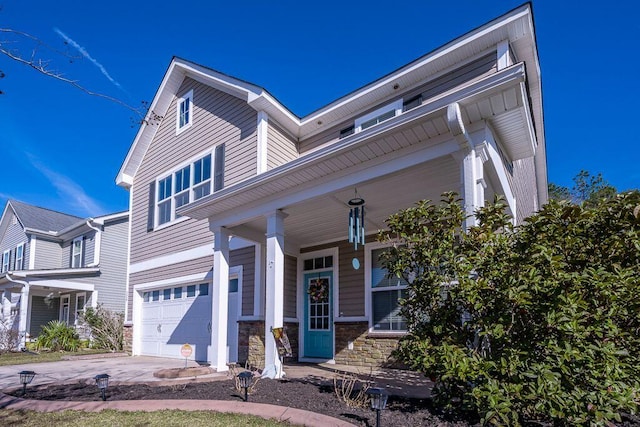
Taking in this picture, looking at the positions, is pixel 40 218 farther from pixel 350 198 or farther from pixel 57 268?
pixel 350 198

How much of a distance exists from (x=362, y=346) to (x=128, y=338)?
796 centimetres

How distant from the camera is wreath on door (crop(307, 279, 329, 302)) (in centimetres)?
1013

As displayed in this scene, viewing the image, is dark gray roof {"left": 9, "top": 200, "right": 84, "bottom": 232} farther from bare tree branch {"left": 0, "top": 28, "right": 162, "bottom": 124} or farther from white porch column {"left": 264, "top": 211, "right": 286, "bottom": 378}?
bare tree branch {"left": 0, "top": 28, "right": 162, "bottom": 124}

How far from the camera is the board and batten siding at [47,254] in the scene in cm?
2109

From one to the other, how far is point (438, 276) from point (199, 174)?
29.6ft

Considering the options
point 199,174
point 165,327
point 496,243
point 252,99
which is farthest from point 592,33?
point 165,327

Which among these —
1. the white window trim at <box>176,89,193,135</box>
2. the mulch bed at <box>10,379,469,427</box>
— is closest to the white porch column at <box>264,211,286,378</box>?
the mulch bed at <box>10,379,469,427</box>

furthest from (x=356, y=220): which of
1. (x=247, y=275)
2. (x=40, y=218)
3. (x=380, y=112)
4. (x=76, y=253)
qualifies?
(x=40, y=218)

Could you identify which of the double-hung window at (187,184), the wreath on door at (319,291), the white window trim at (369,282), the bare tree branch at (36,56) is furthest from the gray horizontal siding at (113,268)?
the bare tree branch at (36,56)

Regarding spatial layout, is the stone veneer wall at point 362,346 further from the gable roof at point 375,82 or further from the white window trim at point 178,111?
the white window trim at point 178,111

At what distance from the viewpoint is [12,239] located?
919 inches

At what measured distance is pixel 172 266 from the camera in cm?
1242

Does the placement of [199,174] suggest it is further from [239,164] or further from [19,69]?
[19,69]

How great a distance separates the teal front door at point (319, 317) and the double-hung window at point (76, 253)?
544 inches
